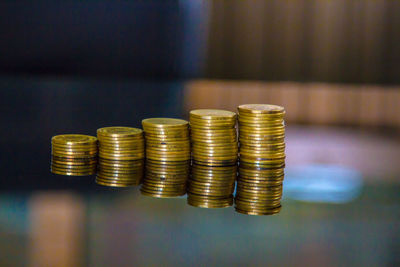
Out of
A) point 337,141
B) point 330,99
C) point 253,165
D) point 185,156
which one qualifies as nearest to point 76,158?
point 185,156

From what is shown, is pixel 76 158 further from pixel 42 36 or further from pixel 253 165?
pixel 42 36

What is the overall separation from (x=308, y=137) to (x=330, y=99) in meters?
1.50

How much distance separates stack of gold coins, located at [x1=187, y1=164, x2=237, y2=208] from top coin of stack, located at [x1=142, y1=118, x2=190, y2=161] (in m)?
0.10

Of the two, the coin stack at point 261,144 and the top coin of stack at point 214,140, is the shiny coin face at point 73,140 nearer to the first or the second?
the top coin of stack at point 214,140

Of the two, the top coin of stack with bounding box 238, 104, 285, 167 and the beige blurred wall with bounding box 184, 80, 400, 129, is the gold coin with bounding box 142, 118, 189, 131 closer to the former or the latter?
the top coin of stack with bounding box 238, 104, 285, 167

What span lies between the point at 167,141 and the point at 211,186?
1.21 feet

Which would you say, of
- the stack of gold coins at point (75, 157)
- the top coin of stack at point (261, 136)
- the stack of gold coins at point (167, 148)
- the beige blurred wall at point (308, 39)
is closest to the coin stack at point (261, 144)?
the top coin of stack at point (261, 136)

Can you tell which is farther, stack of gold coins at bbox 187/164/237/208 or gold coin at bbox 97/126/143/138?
gold coin at bbox 97/126/143/138

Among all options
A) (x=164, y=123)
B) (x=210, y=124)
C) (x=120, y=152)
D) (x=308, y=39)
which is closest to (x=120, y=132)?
(x=120, y=152)

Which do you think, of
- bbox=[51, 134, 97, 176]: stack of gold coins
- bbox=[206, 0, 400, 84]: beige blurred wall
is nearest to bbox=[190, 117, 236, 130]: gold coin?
bbox=[51, 134, 97, 176]: stack of gold coins

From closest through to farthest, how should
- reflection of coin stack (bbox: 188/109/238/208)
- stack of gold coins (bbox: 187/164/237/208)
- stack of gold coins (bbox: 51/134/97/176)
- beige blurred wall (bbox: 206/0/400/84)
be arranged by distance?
stack of gold coins (bbox: 187/164/237/208), reflection of coin stack (bbox: 188/109/238/208), stack of gold coins (bbox: 51/134/97/176), beige blurred wall (bbox: 206/0/400/84)

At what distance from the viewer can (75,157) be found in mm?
2979

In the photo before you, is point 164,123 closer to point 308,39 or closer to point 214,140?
point 214,140

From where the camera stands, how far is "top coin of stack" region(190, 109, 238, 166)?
291 cm
